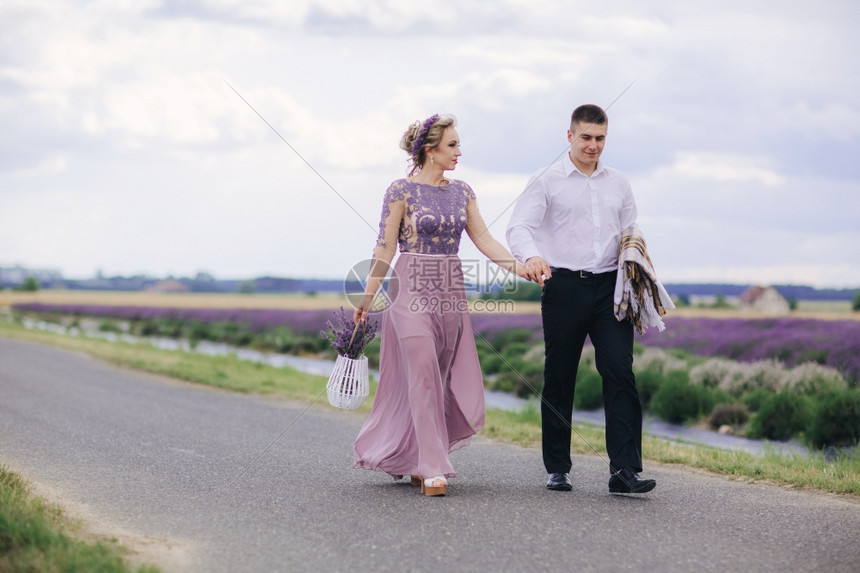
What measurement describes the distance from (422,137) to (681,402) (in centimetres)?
1153

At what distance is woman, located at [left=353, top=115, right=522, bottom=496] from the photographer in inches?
255

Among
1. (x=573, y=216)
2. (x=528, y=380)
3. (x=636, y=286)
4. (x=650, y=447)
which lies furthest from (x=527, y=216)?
(x=528, y=380)

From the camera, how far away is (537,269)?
6.25m

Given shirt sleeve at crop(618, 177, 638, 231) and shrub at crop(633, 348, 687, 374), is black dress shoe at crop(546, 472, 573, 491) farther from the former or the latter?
shrub at crop(633, 348, 687, 374)

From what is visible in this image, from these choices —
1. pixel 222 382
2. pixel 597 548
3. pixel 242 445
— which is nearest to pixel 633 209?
pixel 597 548

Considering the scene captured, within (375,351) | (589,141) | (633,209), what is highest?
(589,141)

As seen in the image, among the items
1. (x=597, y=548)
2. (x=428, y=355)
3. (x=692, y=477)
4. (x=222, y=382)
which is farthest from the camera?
(x=222, y=382)

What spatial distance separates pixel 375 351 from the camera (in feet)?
105

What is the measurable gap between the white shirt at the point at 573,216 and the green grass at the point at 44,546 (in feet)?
10.7

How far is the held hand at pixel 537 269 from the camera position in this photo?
6230 mm

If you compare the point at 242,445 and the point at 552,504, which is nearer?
the point at 552,504

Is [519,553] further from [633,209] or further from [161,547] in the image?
[633,209]

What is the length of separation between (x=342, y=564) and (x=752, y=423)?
1133 centimetres

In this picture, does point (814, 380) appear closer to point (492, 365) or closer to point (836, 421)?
point (836, 421)
